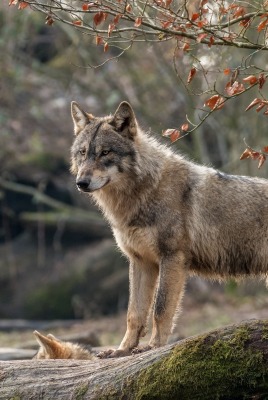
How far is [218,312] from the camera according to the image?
19.3 metres

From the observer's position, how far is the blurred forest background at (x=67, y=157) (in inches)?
766

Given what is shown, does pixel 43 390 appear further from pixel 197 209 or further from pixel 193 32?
pixel 193 32

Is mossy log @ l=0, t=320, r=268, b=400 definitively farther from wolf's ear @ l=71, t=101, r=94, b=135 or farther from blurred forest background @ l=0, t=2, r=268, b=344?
blurred forest background @ l=0, t=2, r=268, b=344

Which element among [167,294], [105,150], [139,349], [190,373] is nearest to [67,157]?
[105,150]

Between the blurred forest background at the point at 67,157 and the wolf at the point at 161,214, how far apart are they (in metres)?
9.99

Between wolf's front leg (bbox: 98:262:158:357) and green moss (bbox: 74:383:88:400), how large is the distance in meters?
1.93

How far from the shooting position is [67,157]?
71.7 feet

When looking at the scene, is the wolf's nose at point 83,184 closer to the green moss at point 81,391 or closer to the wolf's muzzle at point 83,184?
the wolf's muzzle at point 83,184

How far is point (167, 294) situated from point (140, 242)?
0.60 m

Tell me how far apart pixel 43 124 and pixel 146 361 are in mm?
16108

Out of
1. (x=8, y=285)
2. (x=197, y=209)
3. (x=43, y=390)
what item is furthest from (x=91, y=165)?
(x=8, y=285)

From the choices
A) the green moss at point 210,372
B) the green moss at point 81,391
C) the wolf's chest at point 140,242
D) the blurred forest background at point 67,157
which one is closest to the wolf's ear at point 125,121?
the wolf's chest at point 140,242

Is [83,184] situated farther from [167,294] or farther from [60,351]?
[60,351]

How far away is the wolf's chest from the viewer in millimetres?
8078
